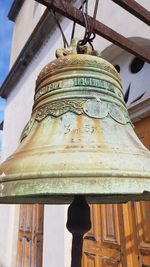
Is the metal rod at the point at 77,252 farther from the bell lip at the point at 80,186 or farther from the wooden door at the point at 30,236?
the wooden door at the point at 30,236

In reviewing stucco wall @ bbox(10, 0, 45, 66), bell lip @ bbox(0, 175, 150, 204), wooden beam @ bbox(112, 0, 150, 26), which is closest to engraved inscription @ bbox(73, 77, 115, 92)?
bell lip @ bbox(0, 175, 150, 204)

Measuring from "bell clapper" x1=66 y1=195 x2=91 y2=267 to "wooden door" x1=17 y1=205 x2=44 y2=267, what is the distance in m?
2.18

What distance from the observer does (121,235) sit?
1.64 m

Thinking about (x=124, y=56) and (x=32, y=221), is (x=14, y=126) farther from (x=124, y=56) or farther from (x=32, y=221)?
(x=124, y=56)

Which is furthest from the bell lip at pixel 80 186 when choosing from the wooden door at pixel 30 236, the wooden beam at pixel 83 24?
the wooden door at pixel 30 236

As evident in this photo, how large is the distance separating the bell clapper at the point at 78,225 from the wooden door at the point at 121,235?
3.27 ft

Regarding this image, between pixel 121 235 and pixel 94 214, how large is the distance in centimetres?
32

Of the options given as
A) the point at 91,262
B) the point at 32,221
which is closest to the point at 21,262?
the point at 32,221

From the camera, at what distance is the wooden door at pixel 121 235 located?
4.84ft

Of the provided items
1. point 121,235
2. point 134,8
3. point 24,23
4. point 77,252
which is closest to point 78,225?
point 77,252

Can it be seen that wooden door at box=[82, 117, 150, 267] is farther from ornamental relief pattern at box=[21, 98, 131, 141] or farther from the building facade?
ornamental relief pattern at box=[21, 98, 131, 141]

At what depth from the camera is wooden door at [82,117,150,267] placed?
58.1 inches

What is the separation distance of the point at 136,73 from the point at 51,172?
5.09 feet

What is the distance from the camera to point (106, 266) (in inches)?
67.2
